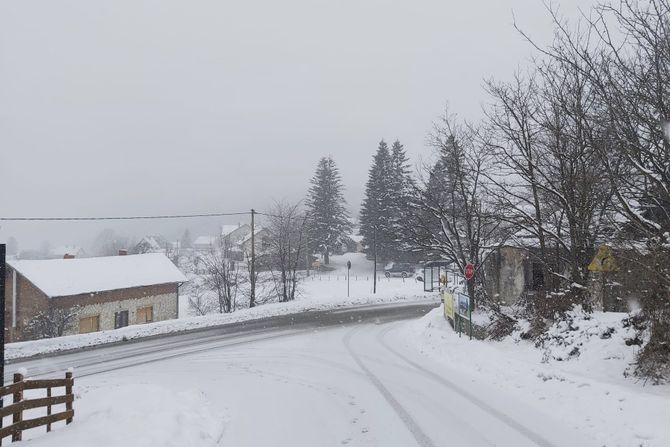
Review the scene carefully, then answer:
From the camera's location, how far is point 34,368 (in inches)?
553

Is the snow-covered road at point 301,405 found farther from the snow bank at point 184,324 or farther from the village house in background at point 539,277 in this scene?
the snow bank at point 184,324

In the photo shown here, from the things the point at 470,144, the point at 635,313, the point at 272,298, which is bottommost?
the point at 272,298

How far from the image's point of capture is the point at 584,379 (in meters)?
8.66

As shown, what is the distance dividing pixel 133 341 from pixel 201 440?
13.1 metres

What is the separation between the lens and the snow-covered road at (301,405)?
683 cm

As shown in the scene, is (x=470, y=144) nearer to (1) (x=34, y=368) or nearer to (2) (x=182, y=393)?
(2) (x=182, y=393)

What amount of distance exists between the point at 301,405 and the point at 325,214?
191ft

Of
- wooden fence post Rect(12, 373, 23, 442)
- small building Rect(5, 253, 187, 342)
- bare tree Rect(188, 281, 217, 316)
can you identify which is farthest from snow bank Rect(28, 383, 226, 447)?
bare tree Rect(188, 281, 217, 316)

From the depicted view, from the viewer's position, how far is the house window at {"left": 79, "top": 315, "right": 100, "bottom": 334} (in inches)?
1188

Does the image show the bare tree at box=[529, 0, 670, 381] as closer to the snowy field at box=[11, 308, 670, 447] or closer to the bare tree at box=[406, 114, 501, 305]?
the snowy field at box=[11, 308, 670, 447]

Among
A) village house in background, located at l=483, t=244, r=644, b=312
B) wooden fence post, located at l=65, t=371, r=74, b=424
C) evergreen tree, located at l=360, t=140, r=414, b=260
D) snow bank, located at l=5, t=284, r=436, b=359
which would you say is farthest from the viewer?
evergreen tree, located at l=360, t=140, r=414, b=260

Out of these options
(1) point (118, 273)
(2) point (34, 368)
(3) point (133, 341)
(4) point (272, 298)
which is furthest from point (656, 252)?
Answer: (1) point (118, 273)

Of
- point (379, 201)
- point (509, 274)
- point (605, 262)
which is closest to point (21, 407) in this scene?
point (605, 262)

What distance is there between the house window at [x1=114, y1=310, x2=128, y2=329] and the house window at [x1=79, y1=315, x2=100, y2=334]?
4.63 ft
